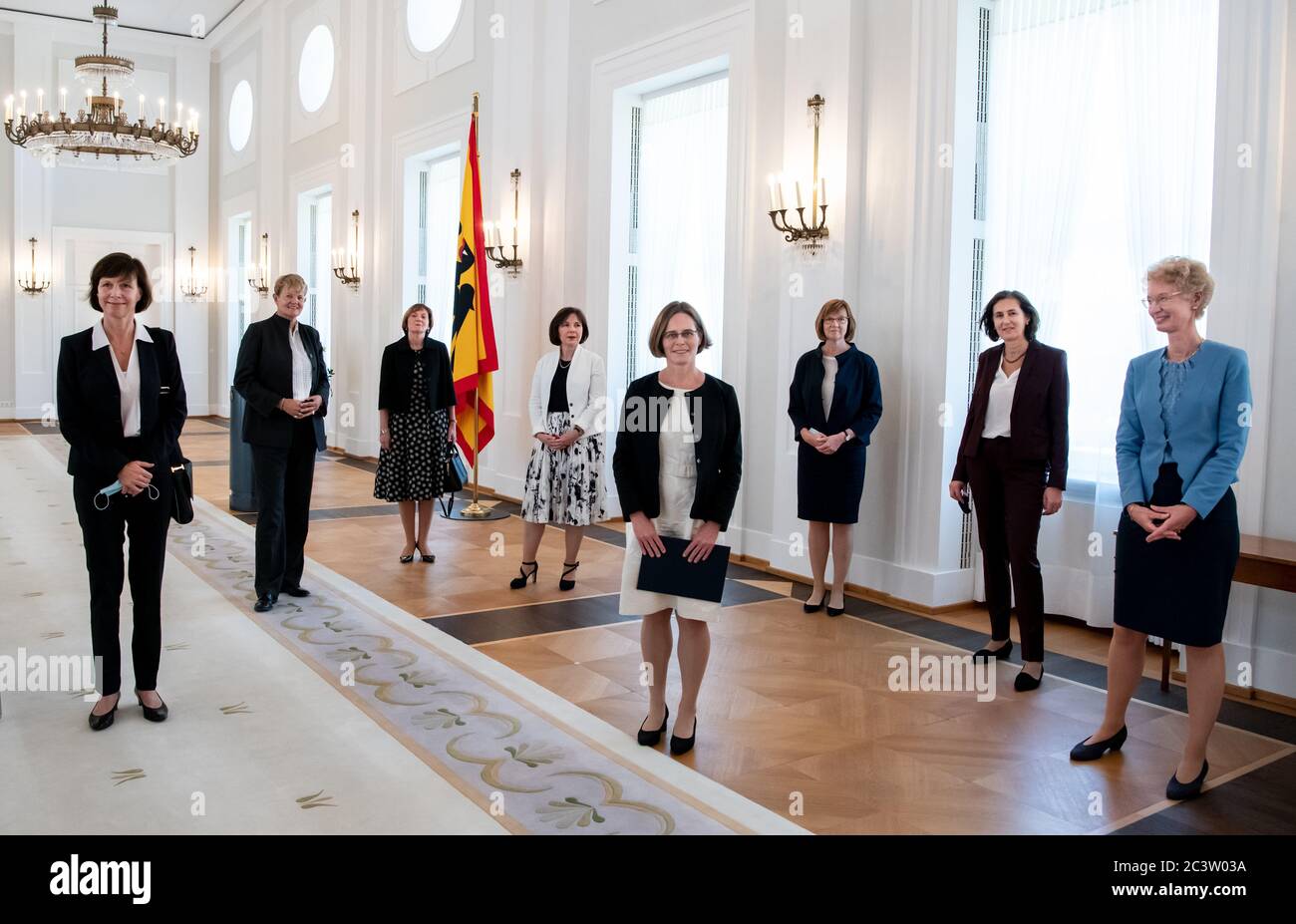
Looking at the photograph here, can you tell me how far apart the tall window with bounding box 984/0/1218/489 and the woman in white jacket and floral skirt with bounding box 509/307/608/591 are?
232 centimetres

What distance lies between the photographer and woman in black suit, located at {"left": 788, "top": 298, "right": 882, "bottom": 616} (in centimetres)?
561

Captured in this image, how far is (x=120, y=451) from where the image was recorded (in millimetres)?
3674

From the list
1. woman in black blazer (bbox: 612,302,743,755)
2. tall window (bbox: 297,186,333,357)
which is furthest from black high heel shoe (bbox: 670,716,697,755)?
tall window (bbox: 297,186,333,357)

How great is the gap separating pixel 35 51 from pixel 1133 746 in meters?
18.8

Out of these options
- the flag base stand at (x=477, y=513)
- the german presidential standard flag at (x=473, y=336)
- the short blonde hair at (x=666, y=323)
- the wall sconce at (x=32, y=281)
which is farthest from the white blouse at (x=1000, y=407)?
the wall sconce at (x=32, y=281)

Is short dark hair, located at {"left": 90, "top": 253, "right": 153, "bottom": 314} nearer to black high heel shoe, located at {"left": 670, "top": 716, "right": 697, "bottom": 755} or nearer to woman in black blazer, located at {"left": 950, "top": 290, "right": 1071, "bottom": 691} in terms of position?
black high heel shoe, located at {"left": 670, "top": 716, "right": 697, "bottom": 755}

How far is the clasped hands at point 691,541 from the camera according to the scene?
3.53m

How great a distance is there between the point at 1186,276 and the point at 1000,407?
1.39 meters

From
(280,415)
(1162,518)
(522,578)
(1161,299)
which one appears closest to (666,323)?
(1161,299)

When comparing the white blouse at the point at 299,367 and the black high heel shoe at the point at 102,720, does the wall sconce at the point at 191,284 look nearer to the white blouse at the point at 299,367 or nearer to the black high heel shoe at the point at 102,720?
the white blouse at the point at 299,367

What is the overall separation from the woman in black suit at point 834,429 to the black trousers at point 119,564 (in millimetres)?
3283

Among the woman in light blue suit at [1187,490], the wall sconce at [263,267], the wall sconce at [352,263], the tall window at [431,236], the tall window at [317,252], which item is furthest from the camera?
the wall sconce at [263,267]

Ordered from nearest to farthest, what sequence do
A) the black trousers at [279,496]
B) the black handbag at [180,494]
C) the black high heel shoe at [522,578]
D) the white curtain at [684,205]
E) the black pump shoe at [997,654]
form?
the black handbag at [180,494] < the black pump shoe at [997,654] < the black trousers at [279,496] < the black high heel shoe at [522,578] < the white curtain at [684,205]

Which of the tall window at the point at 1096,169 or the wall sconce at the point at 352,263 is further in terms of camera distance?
the wall sconce at the point at 352,263
